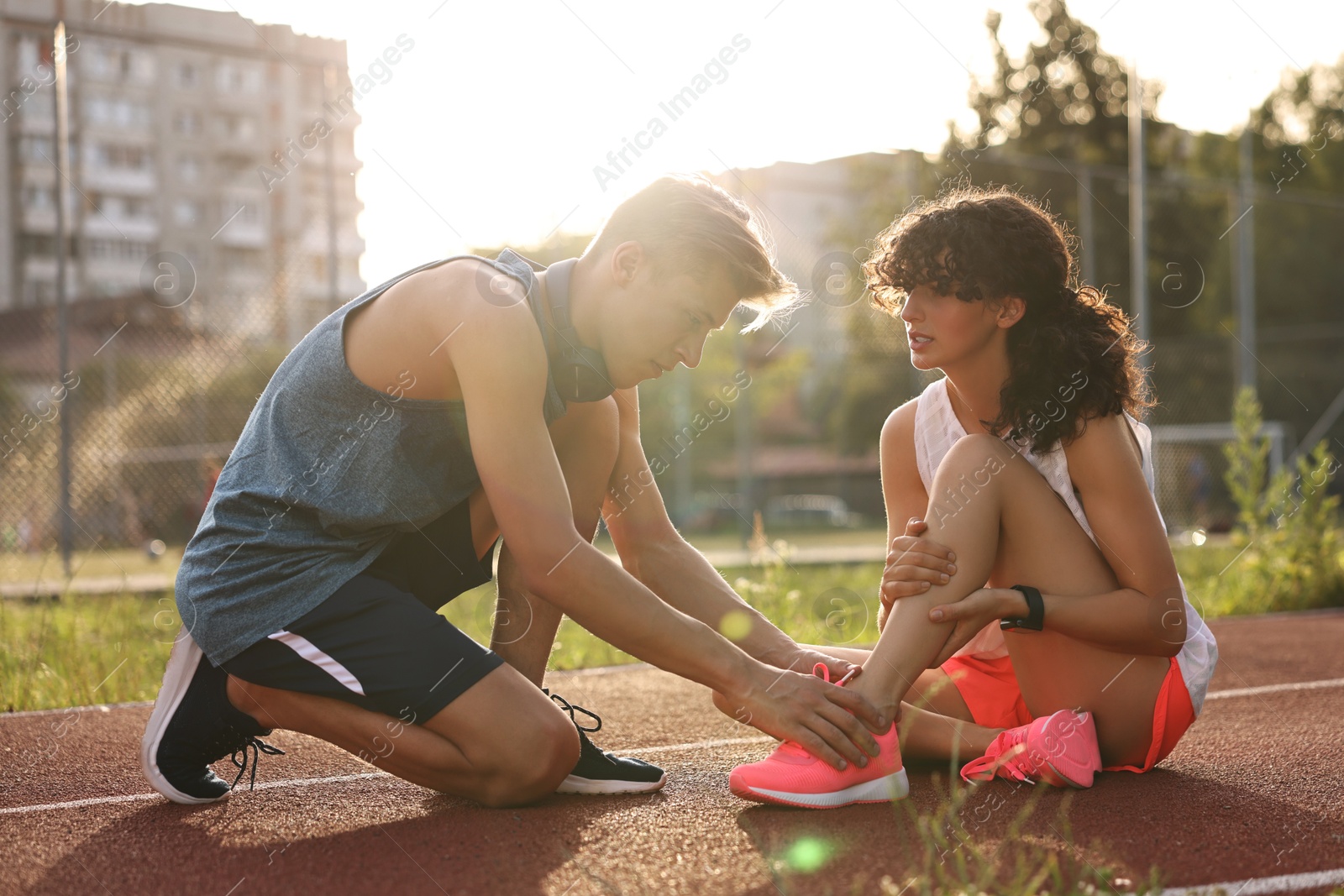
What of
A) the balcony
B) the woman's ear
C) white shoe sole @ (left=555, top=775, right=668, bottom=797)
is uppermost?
the balcony

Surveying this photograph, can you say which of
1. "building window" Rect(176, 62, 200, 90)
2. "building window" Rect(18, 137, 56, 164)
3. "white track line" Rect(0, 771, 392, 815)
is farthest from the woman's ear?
"building window" Rect(18, 137, 56, 164)

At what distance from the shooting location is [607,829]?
2289 millimetres

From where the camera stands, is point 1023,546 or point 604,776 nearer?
point 1023,546

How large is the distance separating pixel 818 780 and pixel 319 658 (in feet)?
3.33

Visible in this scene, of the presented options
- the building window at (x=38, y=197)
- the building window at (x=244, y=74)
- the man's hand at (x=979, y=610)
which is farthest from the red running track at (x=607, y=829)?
the building window at (x=38, y=197)

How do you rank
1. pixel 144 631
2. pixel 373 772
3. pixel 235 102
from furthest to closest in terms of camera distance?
pixel 235 102
pixel 144 631
pixel 373 772

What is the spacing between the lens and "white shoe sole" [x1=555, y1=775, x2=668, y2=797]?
2.58 meters

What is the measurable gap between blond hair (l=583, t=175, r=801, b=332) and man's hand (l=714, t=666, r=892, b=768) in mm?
799

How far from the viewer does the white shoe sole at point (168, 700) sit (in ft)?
8.01

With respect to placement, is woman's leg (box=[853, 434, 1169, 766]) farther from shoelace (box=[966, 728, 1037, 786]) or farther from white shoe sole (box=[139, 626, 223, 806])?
white shoe sole (box=[139, 626, 223, 806])

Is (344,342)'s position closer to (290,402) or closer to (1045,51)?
(290,402)

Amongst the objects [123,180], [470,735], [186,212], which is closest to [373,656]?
[470,735]

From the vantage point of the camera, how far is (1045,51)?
27156 millimetres

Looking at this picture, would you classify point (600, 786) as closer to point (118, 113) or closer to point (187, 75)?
point (187, 75)
